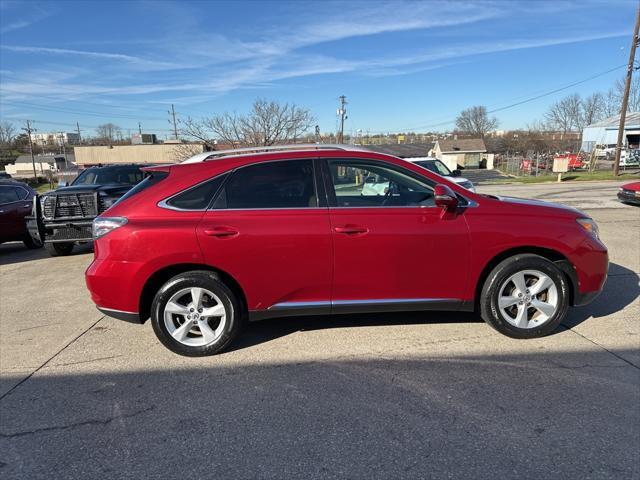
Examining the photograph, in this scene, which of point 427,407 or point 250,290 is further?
point 250,290

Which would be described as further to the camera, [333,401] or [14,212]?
[14,212]

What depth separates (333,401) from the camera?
314 cm

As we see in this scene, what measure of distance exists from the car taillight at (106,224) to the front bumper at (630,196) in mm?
13815

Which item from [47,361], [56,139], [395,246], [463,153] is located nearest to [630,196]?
[395,246]

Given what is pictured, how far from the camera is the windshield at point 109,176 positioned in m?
9.70

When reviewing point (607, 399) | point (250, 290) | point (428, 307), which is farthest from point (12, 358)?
point (607, 399)

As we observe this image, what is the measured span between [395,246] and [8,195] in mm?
9592

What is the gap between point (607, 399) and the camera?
3.08m

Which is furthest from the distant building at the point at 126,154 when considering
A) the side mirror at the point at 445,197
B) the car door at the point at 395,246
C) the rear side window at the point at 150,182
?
the side mirror at the point at 445,197

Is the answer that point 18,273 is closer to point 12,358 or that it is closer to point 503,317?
point 12,358

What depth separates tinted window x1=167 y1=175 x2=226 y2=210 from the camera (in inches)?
151

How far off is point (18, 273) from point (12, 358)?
13.7ft

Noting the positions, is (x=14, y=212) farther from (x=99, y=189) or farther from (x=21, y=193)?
(x=99, y=189)

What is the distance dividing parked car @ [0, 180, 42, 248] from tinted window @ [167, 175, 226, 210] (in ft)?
23.2
